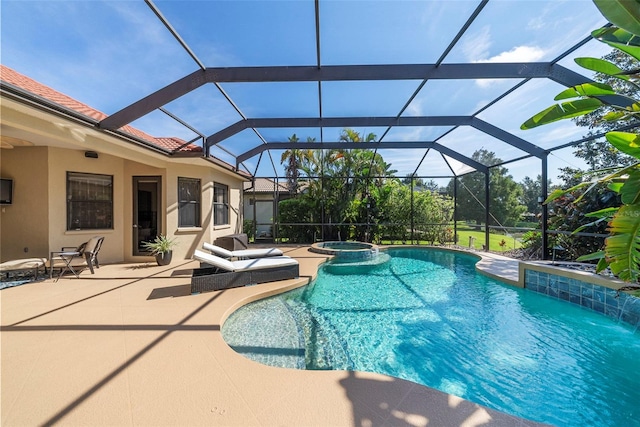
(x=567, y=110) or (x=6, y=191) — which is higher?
(x=567, y=110)

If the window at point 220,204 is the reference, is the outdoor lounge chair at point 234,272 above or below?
below

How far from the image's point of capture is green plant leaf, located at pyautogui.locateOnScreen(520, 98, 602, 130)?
2.04 metres

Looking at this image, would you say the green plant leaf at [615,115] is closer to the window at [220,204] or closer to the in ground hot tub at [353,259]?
the in ground hot tub at [353,259]

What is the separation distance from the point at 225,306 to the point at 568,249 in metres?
10.8

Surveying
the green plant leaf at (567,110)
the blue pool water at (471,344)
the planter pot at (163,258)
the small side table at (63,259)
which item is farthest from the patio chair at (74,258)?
the green plant leaf at (567,110)

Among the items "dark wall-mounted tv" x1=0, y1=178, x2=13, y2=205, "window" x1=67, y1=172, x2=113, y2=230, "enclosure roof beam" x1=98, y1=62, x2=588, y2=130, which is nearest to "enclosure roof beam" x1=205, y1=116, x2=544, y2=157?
"enclosure roof beam" x1=98, y1=62, x2=588, y2=130

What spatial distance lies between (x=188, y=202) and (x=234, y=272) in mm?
4770

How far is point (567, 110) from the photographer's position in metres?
2.18

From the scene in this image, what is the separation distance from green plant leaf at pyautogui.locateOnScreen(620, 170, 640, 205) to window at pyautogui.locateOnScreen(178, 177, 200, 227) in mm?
9852

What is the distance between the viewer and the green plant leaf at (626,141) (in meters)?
1.69

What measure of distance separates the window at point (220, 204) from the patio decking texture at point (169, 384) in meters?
6.37

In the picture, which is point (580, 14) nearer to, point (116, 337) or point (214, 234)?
point (116, 337)

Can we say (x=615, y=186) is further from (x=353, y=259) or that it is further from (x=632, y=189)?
(x=353, y=259)

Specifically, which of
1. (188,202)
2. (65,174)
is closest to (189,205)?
(188,202)
